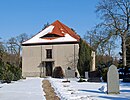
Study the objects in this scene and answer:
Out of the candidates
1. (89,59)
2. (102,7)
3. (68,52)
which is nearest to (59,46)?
(68,52)

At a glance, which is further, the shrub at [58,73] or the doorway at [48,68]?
the doorway at [48,68]

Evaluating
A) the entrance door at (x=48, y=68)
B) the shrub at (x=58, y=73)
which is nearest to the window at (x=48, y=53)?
the entrance door at (x=48, y=68)

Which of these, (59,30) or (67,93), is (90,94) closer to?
(67,93)

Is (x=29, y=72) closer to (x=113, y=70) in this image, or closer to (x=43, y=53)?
(x=43, y=53)

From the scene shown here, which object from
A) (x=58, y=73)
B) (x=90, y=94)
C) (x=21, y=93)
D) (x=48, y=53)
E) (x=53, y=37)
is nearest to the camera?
(x=90, y=94)

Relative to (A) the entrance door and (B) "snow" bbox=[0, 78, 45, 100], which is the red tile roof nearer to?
(A) the entrance door

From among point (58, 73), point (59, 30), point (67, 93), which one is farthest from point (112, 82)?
point (59, 30)

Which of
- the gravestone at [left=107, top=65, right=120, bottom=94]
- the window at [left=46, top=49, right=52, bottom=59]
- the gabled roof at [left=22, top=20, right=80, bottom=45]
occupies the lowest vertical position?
the gravestone at [left=107, top=65, right=120, bottom=94]

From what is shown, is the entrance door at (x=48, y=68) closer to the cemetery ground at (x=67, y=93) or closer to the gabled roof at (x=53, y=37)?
the gabled roof at (x=53, y=37)

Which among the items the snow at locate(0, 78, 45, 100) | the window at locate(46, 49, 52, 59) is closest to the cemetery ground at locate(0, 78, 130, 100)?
the snow at locate(0, 78, 45, 100)

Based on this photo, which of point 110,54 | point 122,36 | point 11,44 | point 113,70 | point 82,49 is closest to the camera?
point 113,70

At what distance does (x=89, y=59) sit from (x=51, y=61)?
702 centimetres

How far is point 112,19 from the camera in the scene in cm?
5056

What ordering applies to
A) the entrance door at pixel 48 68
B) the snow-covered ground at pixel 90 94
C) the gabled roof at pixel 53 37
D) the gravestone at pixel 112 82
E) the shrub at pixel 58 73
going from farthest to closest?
the entrance door at pixel 48 68
the gabled roof at pixel 53 37
the shrub at pixel 58 73
the gravestone at pixel 112 82
the snow-covered ground at pixel 90 94
